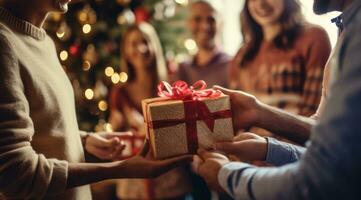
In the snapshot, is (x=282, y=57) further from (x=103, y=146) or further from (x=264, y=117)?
(x=103, y=146)

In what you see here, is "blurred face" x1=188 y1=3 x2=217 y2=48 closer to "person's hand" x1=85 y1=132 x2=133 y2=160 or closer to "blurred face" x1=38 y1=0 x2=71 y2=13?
"person's hand" x1=85 y1=132 x2=133 y2=160

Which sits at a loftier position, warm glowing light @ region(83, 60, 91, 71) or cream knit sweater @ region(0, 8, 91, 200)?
cream knit sweater @ region(0, 8, 91, 200)

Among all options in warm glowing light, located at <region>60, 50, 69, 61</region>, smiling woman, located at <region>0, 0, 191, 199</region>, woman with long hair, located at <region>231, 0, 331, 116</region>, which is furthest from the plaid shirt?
warm glowing light, located at <region>60, 50, 69, 61</region>

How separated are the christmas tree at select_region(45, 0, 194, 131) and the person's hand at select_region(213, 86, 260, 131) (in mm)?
2157

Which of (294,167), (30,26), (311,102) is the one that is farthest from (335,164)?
(311,102)

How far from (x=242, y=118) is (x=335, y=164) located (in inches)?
27.7

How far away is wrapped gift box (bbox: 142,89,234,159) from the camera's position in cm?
139

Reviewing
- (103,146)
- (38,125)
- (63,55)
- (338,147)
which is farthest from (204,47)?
(338,147)

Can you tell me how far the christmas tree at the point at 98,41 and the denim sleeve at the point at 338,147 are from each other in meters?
2.79

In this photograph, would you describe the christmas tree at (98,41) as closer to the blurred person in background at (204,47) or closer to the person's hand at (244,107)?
the blurred person in background at (204,47)

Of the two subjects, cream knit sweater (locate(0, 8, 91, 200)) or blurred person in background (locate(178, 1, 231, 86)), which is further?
blurred person in background (locate(178, 1, 231, 86))

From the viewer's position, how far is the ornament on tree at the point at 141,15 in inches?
137

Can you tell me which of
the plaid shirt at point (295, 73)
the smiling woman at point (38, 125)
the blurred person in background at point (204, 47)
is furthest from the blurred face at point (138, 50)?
the smiling woman at point (38, 125)

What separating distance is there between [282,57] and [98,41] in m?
1.78
